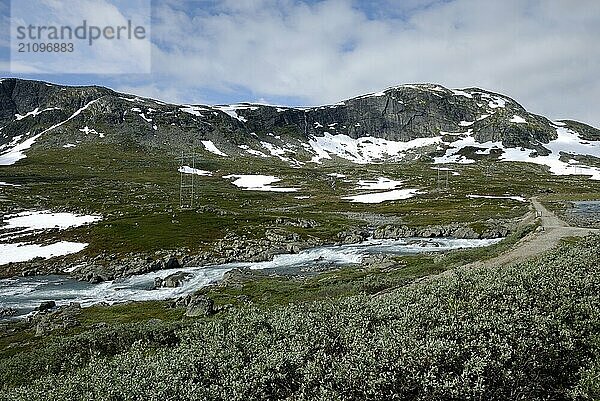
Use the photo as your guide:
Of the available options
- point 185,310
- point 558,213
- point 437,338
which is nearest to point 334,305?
point 437,338

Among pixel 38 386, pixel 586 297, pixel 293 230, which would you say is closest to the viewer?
pixel 38 386

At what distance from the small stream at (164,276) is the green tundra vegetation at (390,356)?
4307cm

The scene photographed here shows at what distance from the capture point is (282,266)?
238 feet

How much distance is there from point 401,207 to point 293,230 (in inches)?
2200

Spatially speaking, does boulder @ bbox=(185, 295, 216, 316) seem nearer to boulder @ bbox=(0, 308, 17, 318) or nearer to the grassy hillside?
boulder @ bbox=(0, 308, 17, 318)

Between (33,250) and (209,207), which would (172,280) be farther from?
(209,207)

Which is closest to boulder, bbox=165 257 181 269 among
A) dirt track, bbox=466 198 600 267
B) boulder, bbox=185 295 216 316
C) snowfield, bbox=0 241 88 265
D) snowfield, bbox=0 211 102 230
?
snowfield, bbox=0 241 88 265

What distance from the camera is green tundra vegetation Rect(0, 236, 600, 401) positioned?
49.2 ft

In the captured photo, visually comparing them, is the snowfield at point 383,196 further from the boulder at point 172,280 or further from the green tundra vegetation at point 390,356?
the green tundra vegetation at point 390,356

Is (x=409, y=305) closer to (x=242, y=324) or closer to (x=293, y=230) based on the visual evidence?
(x=242, y=324)

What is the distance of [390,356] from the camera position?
50.3 ft

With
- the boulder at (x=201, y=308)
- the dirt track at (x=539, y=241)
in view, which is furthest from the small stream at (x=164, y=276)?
the dirt track at (x=539, y=241)

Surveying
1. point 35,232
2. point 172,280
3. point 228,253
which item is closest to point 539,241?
point 228,253

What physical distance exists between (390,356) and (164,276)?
59311 mm
